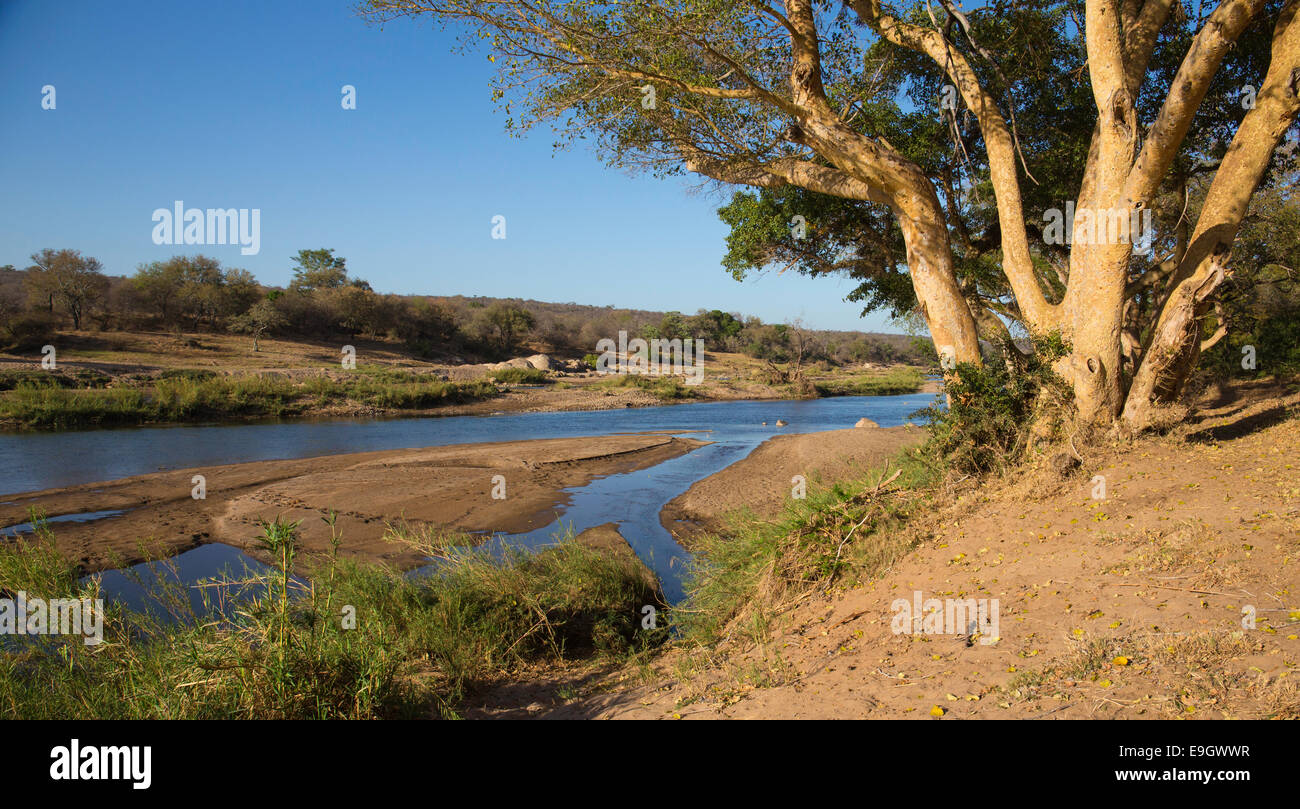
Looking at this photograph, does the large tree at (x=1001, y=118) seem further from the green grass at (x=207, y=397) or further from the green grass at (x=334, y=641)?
the green grass at (x=207, y=397)

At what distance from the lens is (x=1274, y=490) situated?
5.75 m

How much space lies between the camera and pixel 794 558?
6.69 m

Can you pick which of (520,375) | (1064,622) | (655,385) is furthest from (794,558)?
(655,385)

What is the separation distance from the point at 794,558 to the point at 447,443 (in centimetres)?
1640

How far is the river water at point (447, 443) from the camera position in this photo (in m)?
10.5

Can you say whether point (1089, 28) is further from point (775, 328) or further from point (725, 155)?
point (775, 328)

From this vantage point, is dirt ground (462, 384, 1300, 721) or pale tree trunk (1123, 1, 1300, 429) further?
pale tree trunk (1123, 1, 1300, 429)

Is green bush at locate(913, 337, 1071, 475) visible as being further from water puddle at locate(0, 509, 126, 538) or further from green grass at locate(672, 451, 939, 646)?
water puddle at locate(0, 509, 126, 538)

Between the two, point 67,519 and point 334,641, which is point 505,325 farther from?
point 334,641

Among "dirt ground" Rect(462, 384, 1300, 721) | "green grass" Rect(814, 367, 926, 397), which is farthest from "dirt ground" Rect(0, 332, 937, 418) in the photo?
"dirt ground" Rect(462, 384, 1300, 721)

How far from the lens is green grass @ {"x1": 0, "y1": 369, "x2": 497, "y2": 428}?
2141cm

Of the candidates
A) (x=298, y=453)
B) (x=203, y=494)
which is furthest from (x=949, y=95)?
(x=298, y=453)

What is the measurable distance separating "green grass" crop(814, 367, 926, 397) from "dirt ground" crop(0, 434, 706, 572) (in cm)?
3207
